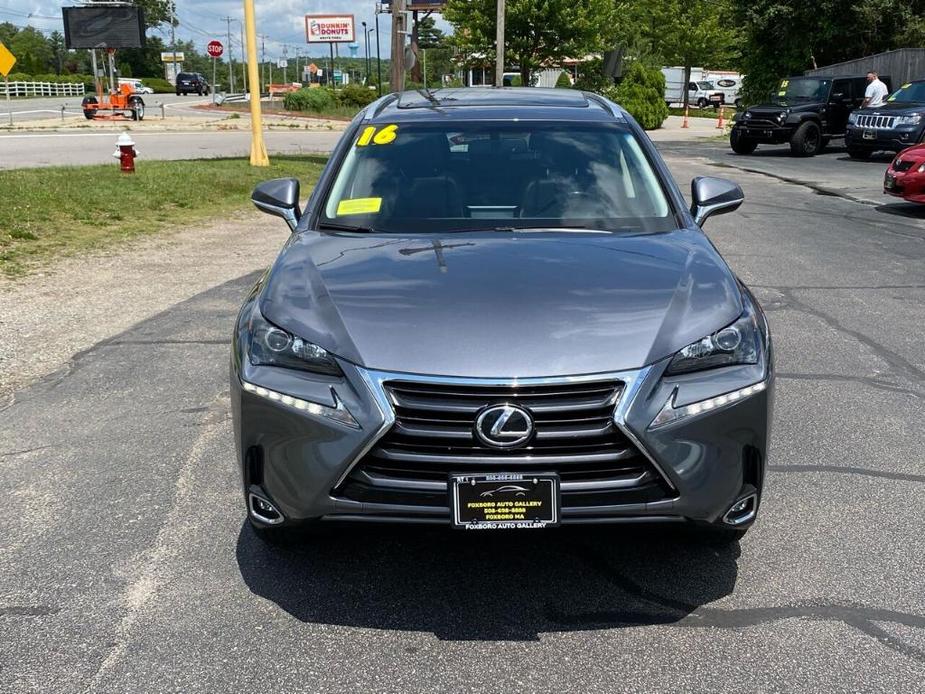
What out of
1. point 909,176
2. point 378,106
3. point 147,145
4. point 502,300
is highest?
point 378,106

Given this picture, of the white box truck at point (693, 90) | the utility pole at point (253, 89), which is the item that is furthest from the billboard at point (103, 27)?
the white box truck at point (693, 90)

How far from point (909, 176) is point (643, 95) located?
24.9 m

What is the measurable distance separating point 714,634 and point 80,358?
15.0ft

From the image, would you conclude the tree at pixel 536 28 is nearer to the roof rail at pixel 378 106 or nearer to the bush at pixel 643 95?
the bush at pixel 643 95

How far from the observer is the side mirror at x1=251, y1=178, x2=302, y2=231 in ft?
14.3

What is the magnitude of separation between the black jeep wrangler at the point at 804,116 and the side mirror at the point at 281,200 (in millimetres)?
20451

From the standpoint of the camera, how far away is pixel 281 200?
171 inches

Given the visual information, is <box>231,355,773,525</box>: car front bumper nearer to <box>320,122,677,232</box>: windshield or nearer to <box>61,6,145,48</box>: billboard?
<box>320,122,677,232</box>: windshield

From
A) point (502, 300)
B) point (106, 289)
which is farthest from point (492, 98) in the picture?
point (106, 289)

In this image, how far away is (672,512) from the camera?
2.82m

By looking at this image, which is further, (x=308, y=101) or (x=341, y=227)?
(x=308, y=101)

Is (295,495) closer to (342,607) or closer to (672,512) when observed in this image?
(342,607)

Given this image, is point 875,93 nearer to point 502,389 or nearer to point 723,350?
point 723,350

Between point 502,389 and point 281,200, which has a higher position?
point 281,200
